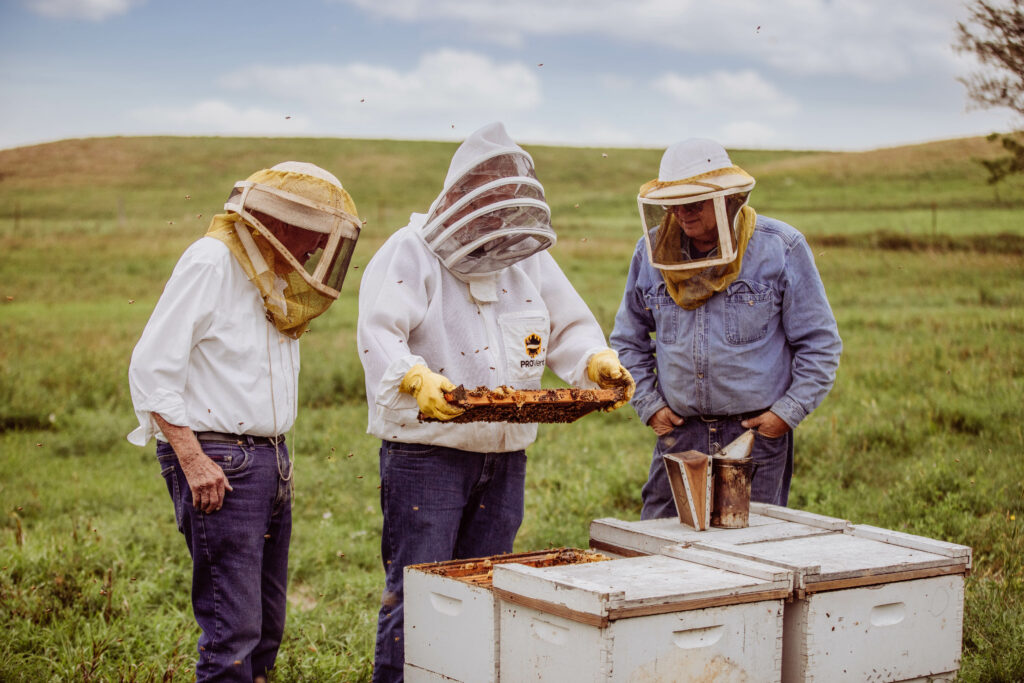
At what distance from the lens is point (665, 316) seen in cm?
458

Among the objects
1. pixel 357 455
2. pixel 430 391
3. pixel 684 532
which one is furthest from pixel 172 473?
pixel 357 455

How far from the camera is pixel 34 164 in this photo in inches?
1560

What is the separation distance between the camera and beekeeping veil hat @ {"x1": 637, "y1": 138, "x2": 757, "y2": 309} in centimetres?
424

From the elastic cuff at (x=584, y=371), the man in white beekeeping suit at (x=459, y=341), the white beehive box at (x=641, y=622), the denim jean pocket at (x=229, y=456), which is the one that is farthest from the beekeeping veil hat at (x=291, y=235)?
the white beehive box at (x=641, y=622)

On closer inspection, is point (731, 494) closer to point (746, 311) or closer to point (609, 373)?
point (609, 373)

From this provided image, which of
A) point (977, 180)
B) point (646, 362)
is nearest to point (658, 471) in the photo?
point (646, 362)

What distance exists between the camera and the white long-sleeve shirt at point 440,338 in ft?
11.3

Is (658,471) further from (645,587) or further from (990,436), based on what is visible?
(990,436)

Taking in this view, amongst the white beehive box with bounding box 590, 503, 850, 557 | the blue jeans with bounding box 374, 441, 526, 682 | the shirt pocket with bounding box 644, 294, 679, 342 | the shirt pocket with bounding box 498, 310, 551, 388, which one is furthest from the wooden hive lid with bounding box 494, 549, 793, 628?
the shirt pocket with bounding box 644, 294, 679, 342

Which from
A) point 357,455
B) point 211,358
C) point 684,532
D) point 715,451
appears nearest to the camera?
point 211,358

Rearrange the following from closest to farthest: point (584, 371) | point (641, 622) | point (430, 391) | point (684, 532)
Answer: point (641, 622), point (430, 391), point (684, 532), point (584, 371)

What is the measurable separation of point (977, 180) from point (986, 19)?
24002 mm

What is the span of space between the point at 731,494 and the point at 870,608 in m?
0.73

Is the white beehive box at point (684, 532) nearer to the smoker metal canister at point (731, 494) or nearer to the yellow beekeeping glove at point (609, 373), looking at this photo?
the smoker metal canister at point (731, 494)
